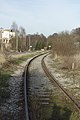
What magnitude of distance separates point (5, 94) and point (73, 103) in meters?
3.03

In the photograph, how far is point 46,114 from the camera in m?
8.51

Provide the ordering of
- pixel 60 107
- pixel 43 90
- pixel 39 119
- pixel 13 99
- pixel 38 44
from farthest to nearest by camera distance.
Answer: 1. pixel 38 44
2. pixel 43 90
3. pixel 13 99
4. pixel 60 107
5. pixel 39 119

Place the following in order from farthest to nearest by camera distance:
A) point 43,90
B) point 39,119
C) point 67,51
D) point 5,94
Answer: point 67,51
point 43,90
point 5,94
point 39,119

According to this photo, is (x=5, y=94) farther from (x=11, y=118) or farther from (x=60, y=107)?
(x=11, y=118)

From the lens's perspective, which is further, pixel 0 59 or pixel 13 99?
pixel 0 59

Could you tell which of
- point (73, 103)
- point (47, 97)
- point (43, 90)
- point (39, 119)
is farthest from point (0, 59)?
point (39, 119)

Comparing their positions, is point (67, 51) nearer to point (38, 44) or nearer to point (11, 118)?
point (11, 118)

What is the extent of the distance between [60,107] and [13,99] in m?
2.11

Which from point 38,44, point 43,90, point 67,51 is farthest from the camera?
point 38,44

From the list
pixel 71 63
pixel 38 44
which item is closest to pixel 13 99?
pixel 71 63

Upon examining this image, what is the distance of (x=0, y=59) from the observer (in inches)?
1009

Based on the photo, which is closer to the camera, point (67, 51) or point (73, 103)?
point (73, 103)

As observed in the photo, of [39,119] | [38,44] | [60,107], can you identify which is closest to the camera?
[39,119]

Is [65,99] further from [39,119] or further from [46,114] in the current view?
[39,119]
